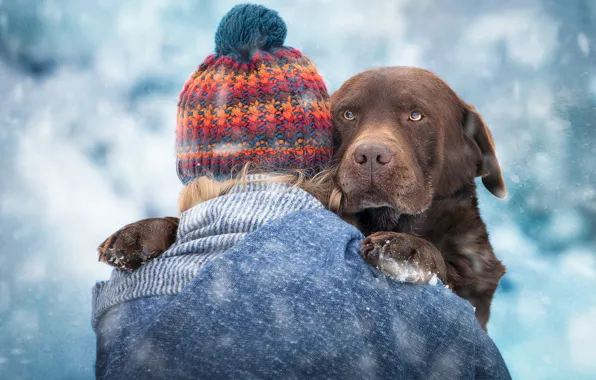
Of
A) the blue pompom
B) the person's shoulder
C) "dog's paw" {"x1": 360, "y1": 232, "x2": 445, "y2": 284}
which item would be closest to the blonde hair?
the person's shoulder

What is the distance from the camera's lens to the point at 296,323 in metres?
1.45

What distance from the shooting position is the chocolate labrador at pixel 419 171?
88.8 inches

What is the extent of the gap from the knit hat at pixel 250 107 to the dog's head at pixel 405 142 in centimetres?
25

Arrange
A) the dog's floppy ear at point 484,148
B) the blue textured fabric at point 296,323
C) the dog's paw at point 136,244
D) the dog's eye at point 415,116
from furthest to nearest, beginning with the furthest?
1. the dog's floppy ear at point 484,148
2. the dog's eye at point 415,116
3. the dog's paw at point 136,244
4. the blue textured fabric at point 296,323

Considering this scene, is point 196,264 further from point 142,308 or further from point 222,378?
point 222,378

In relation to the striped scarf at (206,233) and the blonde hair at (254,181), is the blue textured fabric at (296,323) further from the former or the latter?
the blonde hair at (254,181)

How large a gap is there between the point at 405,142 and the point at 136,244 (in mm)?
1212

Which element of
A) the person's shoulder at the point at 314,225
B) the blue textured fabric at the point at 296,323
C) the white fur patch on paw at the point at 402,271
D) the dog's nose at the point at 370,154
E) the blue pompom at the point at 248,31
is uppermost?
the blue pompom at the point at 248,31

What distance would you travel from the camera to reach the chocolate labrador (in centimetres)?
226

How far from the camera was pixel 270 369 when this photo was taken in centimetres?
142

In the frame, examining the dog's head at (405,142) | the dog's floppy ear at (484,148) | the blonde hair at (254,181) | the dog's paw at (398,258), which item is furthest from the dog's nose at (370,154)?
the dog's floppy ear at (484,148)

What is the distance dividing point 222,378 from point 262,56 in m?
1.08

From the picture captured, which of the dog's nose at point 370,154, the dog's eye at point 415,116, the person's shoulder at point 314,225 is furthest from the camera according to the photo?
the dog's eye at point 415,116

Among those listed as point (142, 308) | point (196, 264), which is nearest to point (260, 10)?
point (196, 264)
